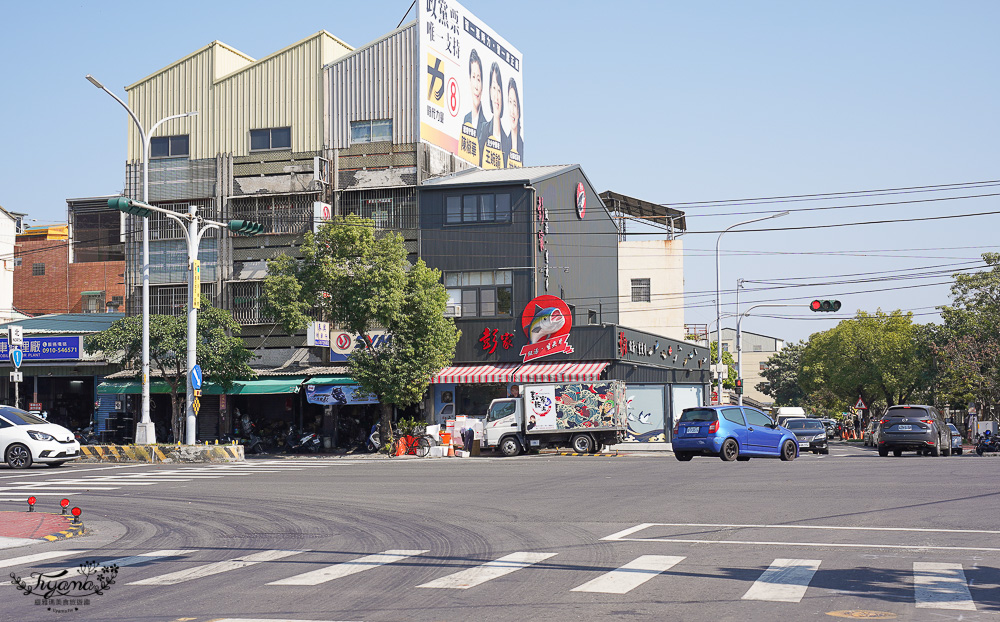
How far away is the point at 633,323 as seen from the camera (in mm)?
62562

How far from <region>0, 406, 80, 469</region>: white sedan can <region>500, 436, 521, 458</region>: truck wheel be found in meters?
14.3

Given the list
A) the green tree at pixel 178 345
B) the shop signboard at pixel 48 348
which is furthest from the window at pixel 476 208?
the shop signboard at pixel 48 348

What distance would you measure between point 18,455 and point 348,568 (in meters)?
20.1

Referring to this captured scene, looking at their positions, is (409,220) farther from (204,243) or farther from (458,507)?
(458,507)

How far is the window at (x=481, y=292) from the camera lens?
42.4m

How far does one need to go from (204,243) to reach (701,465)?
28.9m

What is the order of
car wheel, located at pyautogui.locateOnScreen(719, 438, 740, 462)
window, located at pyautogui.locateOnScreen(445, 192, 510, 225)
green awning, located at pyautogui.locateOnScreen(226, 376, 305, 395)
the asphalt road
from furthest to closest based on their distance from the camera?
1. window, located at pyautogui.locateOnScreen(445, 192, 510, 225)
2. green awning, located at pyautogui.locateOnScreen(226, 376, 305, 395)
3. car wheel, located at pyautogui.locateOnScreen(719, 438, 740, 462)
4. the asphalt road

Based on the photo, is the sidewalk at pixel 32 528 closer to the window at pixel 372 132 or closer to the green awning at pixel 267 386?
the green awning at pixel 267 386

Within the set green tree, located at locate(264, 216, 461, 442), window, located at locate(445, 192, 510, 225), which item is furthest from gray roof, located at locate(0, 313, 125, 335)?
window, located at locate(445, 192, 510, 225)

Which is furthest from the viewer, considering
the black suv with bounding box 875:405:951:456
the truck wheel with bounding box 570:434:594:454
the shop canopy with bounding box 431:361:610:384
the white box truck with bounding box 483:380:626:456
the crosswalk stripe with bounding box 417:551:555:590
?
the shop canopy with bounding box 431:361:610:384

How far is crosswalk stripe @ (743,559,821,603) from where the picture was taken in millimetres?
7980

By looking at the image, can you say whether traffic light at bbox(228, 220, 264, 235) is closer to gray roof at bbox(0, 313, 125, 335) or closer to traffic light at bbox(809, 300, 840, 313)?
gray roof at bbox(0, 313, 125, 335)

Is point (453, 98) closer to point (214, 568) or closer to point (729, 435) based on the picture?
point (729, 435)

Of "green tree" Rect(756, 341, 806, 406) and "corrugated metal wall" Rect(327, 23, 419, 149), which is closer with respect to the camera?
"corrugated metal wall" Rect(327, 23, 419, 149)
